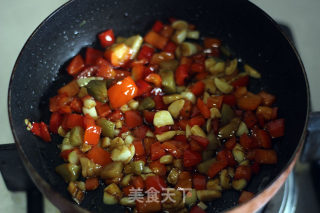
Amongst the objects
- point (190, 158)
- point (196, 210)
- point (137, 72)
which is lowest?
point (196, 210)

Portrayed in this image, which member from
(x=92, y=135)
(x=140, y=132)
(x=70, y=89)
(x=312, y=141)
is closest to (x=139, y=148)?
(x=140, y=132)

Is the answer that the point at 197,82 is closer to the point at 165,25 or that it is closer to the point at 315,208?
the point at 165,25

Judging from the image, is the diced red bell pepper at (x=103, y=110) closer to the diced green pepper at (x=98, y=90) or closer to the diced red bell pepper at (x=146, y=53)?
the diced green pepper at (x=98, y=90)

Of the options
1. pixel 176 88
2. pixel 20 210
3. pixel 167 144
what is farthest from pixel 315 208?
pixel 20 210

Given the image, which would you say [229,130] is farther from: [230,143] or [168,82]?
[168,82]

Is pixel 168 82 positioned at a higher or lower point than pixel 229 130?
higher
